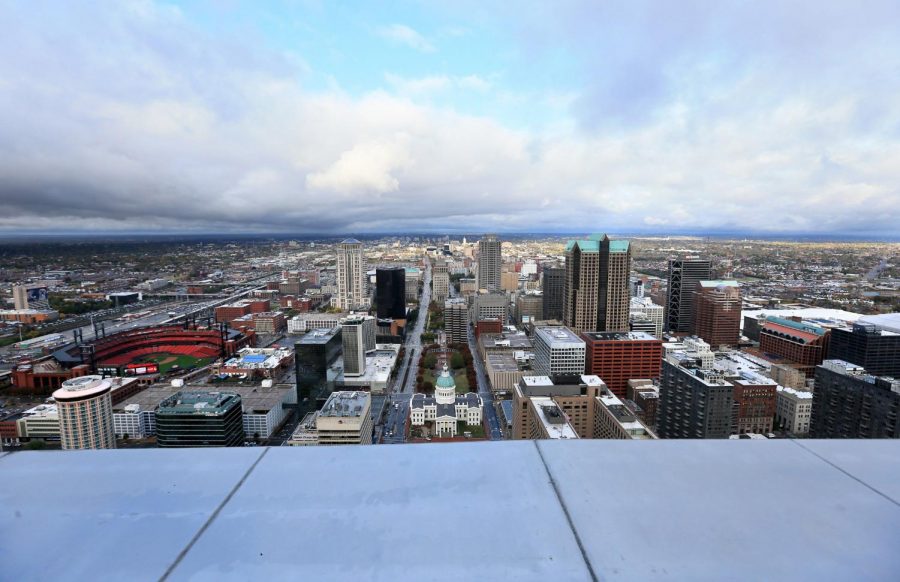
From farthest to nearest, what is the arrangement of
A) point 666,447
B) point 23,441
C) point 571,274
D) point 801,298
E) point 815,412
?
point 801,298, point 571,274, point 23,441, point 815,412, point 666,447

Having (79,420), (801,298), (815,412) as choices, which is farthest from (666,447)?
(801,298)

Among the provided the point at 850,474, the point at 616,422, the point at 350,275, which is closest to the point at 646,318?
the point at 616,422

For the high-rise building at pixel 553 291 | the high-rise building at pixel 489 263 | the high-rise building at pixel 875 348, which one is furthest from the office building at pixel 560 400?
the high-rise building at pixel 489 263

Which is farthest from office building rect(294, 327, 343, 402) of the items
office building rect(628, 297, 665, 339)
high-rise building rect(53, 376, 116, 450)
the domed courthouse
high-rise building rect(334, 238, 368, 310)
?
high-rise building rect(334, 238, 368, 310)

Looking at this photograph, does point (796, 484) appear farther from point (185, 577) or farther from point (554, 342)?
point (554, 342)

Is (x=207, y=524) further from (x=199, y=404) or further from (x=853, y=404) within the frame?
(x=853, y=404)

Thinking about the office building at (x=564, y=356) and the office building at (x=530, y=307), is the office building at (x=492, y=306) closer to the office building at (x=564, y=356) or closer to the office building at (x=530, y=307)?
the office building at (x=530, y=307)
